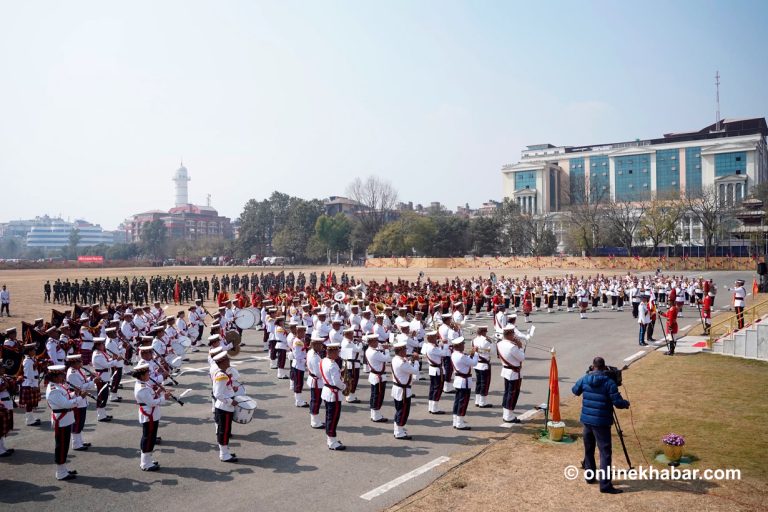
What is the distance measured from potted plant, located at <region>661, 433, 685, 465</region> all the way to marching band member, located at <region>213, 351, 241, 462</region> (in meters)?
6.79

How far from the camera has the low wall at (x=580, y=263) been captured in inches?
2234

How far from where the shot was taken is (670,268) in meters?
57.5

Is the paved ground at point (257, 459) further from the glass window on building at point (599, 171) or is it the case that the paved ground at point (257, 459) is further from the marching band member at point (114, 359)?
the glass window on building at point (599, 171)

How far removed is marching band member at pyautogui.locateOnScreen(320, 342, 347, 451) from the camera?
29.9 feet

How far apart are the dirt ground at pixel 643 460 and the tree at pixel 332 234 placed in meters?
80.3

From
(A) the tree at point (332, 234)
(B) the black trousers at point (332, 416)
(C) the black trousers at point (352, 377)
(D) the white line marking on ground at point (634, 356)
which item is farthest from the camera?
(A) the tree at point (332, 234)

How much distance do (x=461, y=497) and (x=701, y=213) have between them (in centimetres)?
7047

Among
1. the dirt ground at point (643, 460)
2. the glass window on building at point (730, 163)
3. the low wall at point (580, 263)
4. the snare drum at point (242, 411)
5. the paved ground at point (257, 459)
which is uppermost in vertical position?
the glass window on building at point (730, 163)

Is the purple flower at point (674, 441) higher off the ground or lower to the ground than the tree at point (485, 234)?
lower

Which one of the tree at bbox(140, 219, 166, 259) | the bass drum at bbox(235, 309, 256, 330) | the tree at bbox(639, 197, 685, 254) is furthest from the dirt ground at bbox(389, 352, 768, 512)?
the tree at bbox(140, 219, 166, 259)

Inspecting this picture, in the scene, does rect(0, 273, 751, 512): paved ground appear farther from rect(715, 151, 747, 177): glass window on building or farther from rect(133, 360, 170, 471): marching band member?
rect(715, 151, 747, 177): glass window on building

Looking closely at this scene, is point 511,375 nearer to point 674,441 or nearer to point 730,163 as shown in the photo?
point 674,441

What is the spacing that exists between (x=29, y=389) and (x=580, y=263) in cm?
6244

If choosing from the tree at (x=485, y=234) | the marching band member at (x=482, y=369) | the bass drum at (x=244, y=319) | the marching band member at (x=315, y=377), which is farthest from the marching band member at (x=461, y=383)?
the tree at (x=485, y=234)
